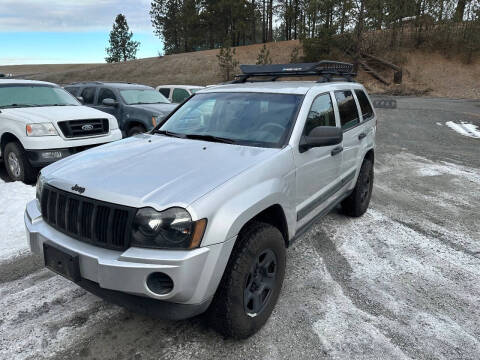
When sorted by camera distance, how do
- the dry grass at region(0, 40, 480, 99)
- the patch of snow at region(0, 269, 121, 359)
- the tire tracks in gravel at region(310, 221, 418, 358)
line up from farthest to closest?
the dry grass at region(0, 40, 480, 99) < the tire tracks in gravel at region(310, 221, 418, 358) < the patch of snow at region(0, 269, 121, 359)

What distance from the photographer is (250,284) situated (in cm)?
263

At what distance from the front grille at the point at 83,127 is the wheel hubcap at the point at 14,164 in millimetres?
925

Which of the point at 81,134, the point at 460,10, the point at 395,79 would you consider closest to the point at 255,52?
the point at 395,79

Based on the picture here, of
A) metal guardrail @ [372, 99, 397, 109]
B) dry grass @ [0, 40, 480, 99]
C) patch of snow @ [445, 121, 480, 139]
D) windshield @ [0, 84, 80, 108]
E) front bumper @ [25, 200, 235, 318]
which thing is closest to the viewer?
front bumper @ [25, 200, 235, 318]

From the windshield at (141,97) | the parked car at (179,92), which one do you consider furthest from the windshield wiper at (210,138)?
the parked car at (179,92)

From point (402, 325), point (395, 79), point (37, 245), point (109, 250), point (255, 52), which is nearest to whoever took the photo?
point (109, 250)

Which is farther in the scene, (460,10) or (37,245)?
(460,10)

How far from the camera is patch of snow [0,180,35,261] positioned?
4.12m

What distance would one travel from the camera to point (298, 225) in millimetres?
3305

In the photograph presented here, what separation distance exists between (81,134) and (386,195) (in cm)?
536

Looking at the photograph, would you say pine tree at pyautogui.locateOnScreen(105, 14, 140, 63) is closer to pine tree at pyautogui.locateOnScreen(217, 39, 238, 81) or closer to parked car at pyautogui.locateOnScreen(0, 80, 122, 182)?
pine tree at pyautogui.locateOnScreen(217, 39, 238, 81)

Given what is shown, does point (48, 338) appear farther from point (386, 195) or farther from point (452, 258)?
point (386, 195)

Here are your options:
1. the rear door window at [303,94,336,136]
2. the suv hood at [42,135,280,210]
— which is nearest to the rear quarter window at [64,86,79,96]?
the suv hood at [42,135,280,210]

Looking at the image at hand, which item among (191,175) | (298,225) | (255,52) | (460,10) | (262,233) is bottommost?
(298,225)
